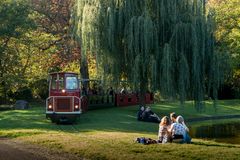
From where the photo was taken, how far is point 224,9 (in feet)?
157

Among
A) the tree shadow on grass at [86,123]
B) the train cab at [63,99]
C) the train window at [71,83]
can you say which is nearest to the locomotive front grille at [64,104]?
the train cab at [63,99]

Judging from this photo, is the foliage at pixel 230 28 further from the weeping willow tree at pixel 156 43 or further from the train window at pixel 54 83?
the train window at pixel 54 83

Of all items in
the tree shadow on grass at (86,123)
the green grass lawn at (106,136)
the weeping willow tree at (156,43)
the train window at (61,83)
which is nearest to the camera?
the green grass lawn at (106,136)

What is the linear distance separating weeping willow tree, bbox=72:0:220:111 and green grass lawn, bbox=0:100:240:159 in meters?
2.91

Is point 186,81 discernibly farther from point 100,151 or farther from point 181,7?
point 100,151

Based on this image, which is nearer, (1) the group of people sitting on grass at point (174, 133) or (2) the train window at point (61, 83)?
(1) the group of people sitting on grass at point (174, 133)

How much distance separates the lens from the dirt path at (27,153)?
1455 cm

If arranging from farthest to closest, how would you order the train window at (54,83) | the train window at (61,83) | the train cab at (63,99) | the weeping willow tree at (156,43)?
the weeping willow tree at (156,43) < the train window at (54,83) < the train window at (61,83) < the train cab at (63,99)

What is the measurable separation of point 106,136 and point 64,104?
21.8 ft

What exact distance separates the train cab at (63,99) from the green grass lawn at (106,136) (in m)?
0.66

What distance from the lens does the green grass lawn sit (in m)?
14.7

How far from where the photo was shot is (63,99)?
25797mm

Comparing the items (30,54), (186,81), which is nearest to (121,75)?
(186,81)

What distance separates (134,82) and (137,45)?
2.27 metres
